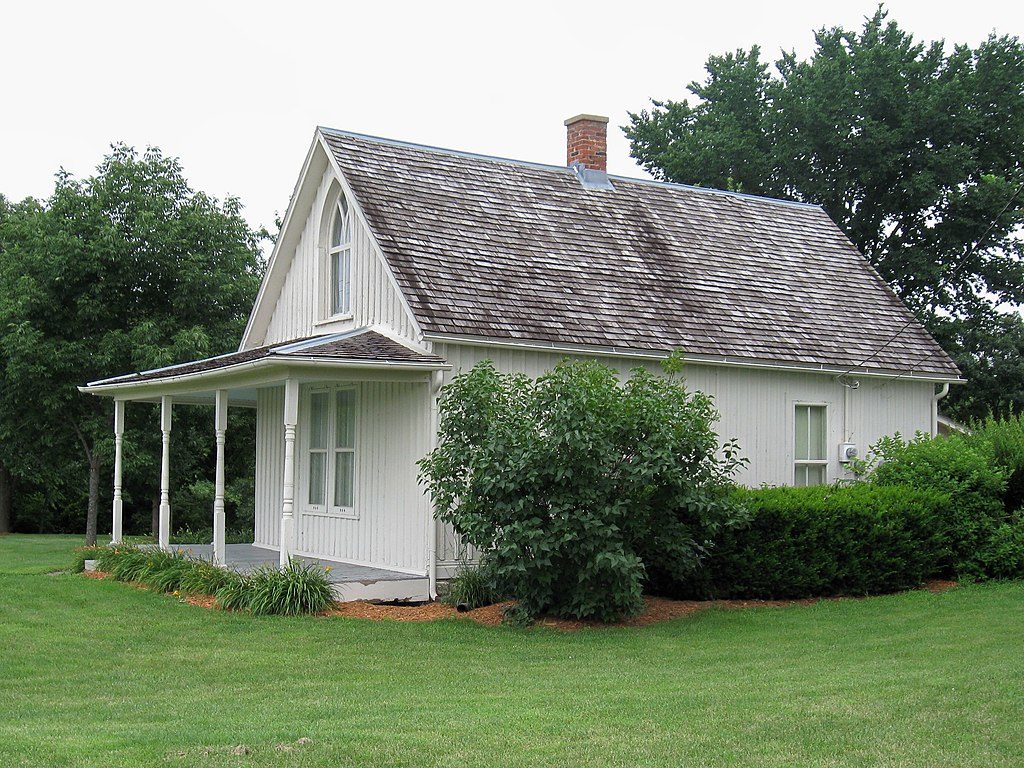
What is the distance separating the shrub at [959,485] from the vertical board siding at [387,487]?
6.97m

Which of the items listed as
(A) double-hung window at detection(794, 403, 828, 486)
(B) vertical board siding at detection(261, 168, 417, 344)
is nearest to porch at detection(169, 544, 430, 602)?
(B) vertical board siding at detection(261, 168, 417, 344)

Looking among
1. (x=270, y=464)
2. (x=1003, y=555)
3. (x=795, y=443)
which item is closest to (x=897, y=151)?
(x=795, y=443)

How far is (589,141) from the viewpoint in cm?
2080

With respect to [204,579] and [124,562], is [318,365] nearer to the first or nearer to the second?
[204,579]

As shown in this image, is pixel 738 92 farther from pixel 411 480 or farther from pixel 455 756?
pixel 455 756

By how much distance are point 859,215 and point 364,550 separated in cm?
Answer: 2174

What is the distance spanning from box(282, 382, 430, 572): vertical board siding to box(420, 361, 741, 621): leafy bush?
1.44 meters

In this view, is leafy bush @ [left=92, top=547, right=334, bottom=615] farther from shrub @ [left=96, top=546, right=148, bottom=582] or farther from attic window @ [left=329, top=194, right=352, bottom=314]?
attic window @ [left=329, top=194, right=352, bottom=314]

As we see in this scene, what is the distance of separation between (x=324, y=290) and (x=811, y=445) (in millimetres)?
8049

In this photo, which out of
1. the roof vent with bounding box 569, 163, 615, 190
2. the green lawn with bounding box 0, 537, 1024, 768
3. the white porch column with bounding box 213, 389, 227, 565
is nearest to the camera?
the green lawn with bounding box 0, 537, 1024, 768

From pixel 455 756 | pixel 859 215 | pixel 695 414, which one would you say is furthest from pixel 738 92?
pixel 455 756

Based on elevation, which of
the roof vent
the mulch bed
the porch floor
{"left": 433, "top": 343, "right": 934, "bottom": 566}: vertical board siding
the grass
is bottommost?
the grass

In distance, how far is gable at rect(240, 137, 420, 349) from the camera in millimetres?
16500

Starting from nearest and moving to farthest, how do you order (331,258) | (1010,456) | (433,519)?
(433,519), (1010,456), (331,258)
